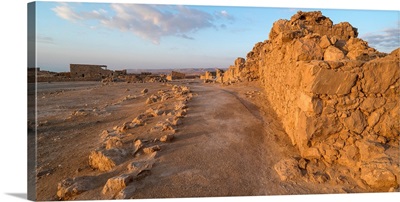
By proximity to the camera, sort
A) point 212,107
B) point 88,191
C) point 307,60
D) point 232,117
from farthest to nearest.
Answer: point 212,107 < point 232,117 < point 307,60 < point 88,191

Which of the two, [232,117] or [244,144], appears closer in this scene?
[244,144]

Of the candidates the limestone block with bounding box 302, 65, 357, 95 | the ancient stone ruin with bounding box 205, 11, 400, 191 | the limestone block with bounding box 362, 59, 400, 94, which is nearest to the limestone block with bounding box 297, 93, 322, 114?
the ancient stone ruin with bounding box 205, 11, 400, 191

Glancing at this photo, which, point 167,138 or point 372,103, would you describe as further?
point 167,138

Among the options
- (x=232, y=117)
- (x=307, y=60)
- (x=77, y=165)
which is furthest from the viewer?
(x=232, y=117)

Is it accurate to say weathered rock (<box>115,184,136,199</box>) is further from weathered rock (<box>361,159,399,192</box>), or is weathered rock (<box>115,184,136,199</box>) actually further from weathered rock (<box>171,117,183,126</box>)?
weathered rock (<box>361,159,399,192</box>)

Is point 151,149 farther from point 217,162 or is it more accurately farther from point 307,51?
point 307,51

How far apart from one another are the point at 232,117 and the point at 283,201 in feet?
9.40

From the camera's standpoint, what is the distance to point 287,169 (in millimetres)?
3535

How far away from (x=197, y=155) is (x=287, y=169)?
1552mm

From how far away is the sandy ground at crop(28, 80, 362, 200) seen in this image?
10.5 ft

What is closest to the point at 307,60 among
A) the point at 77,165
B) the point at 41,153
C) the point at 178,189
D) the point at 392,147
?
the point at 392,147

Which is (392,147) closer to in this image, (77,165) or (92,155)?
(92,155)

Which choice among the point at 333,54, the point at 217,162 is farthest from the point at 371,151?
the point at 217,162

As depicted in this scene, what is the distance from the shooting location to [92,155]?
3.89 meters
